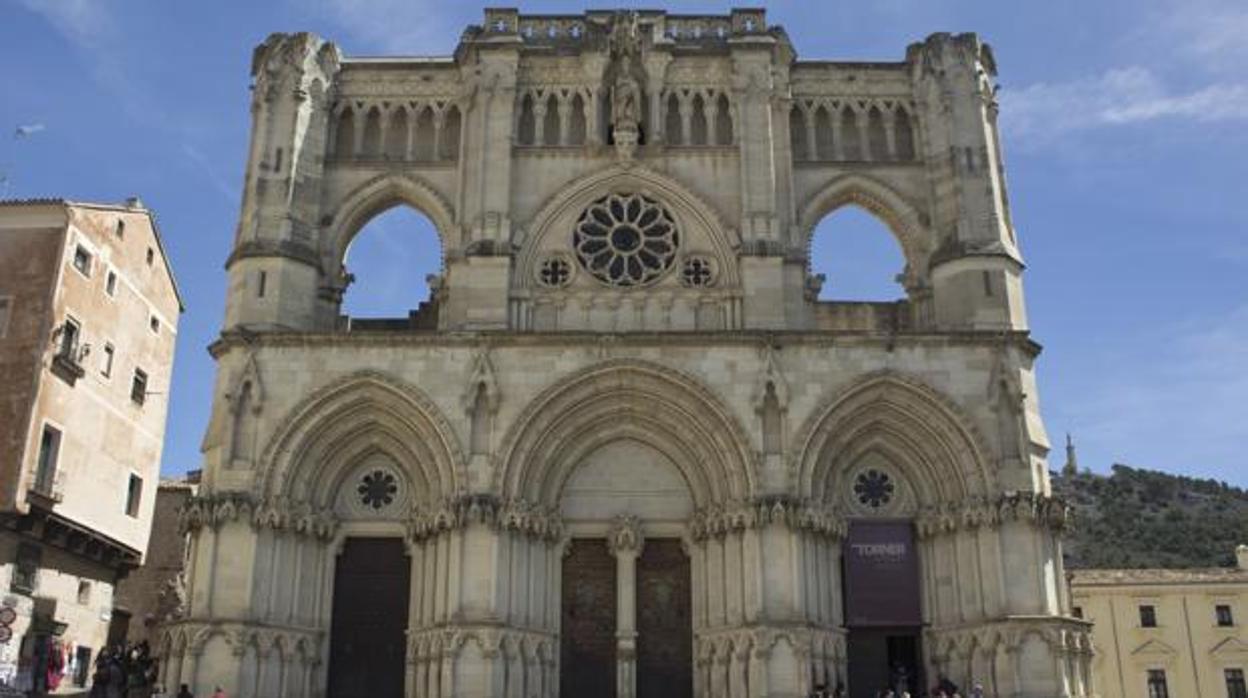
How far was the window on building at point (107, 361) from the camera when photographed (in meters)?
29.6

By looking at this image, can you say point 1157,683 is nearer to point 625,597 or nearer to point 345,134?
point 625,597

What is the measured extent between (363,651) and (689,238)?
11567mm

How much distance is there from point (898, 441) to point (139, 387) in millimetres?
20798

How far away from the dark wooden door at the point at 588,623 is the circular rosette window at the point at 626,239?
20.2ft

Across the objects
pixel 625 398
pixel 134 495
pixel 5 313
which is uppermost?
pixel 5 313

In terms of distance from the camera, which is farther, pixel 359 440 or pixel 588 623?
pixel 359 440

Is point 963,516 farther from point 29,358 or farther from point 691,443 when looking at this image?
point 29,358

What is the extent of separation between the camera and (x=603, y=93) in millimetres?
27609

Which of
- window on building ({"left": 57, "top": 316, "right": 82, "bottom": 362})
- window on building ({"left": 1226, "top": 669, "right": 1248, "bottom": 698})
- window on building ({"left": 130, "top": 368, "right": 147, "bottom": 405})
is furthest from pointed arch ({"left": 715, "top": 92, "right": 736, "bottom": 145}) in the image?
window on building ({"left": 1226, "top": 669, "right": 1248, "bottom": 698})

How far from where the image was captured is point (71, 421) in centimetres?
2775

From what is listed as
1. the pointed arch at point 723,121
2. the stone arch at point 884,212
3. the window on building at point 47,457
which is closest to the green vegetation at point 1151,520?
the stone arch at point 884,212

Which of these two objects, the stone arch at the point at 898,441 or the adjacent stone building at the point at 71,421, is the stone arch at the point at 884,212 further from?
the adjacent stone building at the point at 71,421

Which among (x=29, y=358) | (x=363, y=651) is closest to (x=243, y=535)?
(x=363, y=651)

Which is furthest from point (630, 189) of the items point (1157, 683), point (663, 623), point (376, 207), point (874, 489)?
point (1157, 683)
